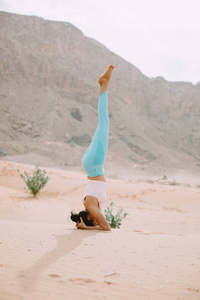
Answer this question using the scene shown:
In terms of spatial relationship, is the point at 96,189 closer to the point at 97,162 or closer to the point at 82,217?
the point at 97,162

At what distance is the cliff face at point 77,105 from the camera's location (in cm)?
3550

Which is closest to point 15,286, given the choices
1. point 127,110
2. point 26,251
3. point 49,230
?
point 26,251

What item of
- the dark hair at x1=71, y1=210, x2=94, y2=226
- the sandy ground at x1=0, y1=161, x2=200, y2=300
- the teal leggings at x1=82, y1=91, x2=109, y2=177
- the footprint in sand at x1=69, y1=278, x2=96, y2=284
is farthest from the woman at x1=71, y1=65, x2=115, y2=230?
the footprint in sand at x1=69, y1=278, x2=96, y2=284

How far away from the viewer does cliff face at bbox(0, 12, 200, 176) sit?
1398 inches

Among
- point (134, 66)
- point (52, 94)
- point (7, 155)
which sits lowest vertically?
point (7, 155)

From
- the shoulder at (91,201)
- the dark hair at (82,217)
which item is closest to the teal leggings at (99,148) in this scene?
the shoulder at (91,201)

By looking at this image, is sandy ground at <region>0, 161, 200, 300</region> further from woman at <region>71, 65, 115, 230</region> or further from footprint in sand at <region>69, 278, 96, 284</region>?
woman at <region>71, 65, 115, 230</region>

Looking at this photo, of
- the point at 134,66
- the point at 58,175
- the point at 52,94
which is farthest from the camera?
the point at 134,66

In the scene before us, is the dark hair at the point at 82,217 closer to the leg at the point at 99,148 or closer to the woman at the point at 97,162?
the woman at the point at 97,162

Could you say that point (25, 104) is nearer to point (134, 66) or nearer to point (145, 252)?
point (134, 66)

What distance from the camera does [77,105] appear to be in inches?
1786

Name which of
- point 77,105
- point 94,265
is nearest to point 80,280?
point 94,265

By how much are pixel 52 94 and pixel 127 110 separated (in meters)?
12.2

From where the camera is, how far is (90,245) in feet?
12.9
